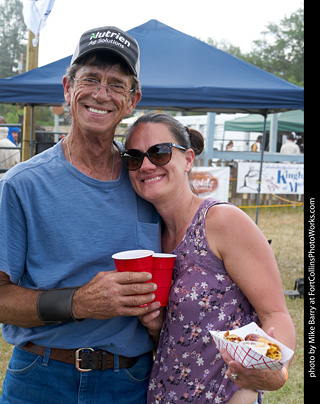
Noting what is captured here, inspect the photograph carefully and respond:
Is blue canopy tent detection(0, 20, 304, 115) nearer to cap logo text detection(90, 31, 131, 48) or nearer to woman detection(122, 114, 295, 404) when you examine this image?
cap logo text detection(90, 31, 131, 48)

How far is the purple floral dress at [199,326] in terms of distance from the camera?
1.90 m

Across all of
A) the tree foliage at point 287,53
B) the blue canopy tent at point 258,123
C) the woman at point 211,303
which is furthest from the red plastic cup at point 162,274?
the tree foliage at point 287,53

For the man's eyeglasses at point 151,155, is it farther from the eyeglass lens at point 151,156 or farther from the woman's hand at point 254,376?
the woman's hand at point 254,376

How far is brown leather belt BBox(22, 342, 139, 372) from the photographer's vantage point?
187 centimetres

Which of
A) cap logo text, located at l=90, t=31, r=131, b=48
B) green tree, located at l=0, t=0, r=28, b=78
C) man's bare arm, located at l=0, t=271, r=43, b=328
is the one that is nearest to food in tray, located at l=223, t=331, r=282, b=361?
man's bare arm, located at l=0, t=271, r=43, b=328

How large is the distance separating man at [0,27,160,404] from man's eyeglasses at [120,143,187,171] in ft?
0.27

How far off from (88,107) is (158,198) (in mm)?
505

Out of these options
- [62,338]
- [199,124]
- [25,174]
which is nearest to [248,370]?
[62,338]

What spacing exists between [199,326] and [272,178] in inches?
502

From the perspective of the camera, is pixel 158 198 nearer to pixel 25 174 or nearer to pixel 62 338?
pixel 25 174

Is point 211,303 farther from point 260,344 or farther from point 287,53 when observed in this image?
point 287,53

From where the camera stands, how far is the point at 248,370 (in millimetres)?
1549

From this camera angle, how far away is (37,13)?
8.98 m

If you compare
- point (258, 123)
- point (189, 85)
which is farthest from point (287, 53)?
point (189, 85)
